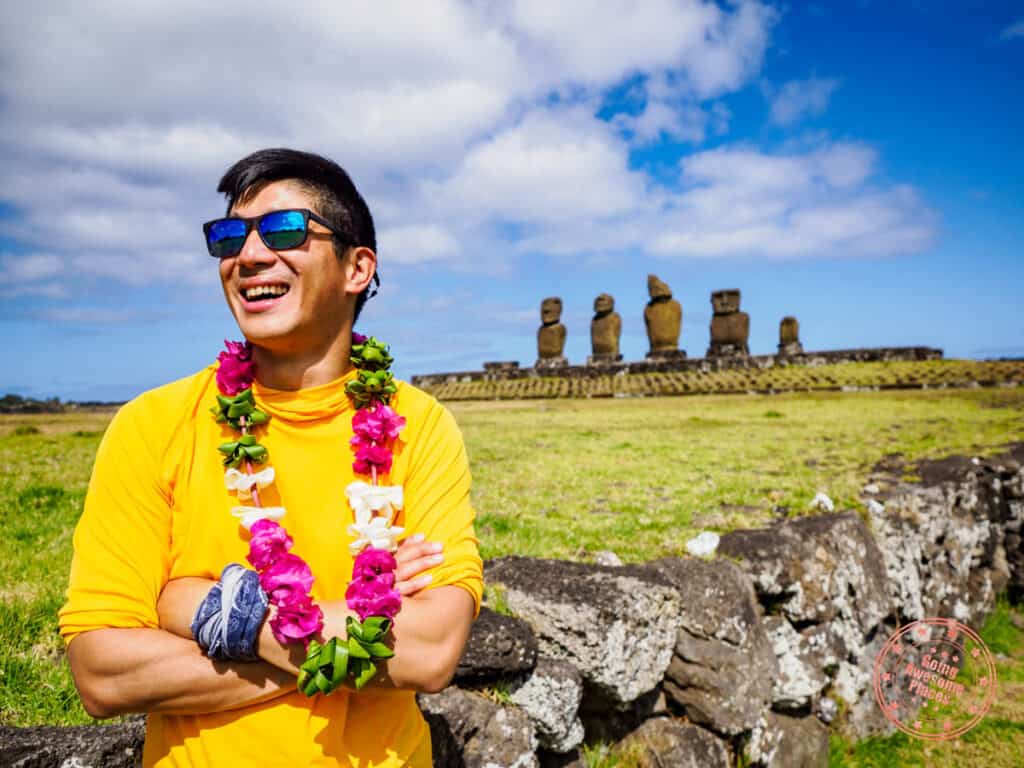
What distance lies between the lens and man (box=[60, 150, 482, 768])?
5.96 feet

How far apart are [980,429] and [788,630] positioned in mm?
13291

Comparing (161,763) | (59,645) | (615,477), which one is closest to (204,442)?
(161,763)

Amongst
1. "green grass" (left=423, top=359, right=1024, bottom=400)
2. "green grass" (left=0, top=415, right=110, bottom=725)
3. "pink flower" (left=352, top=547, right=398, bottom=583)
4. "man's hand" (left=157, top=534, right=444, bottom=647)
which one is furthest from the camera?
"green grass" (left=423, top=359, right=1024, bottom=400)

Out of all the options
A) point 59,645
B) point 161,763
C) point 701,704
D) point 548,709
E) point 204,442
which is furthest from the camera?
point 701,704

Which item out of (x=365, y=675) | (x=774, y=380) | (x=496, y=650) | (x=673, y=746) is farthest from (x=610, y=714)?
(x=774, y=380)

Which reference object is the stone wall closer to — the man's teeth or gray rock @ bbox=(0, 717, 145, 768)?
gray rock @ bbox=(0, 717, 145, 768)

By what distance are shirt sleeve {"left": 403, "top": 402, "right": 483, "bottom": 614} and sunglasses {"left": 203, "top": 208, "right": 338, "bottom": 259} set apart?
2.45ft

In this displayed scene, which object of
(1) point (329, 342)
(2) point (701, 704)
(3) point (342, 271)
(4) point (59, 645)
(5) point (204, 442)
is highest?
(3) point (342, 271)

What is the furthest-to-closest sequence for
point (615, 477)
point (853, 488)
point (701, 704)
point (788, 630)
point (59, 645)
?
1. point (615, 477)
2. point (853, 488)
3. point (788, 630)
4. point (701, 704)
5. point (59, 645)

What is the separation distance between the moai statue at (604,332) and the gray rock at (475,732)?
40.2m

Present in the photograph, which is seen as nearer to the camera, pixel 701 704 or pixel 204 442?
pixel 204 442

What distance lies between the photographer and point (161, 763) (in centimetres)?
188

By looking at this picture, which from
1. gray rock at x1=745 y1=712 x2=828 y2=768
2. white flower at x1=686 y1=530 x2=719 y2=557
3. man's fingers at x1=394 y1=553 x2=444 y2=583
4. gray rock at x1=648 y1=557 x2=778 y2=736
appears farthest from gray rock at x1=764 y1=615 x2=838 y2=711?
man's fingers at x1=394 y1=553 x2=444 y2=583

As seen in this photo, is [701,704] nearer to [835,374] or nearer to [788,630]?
[788,630]
